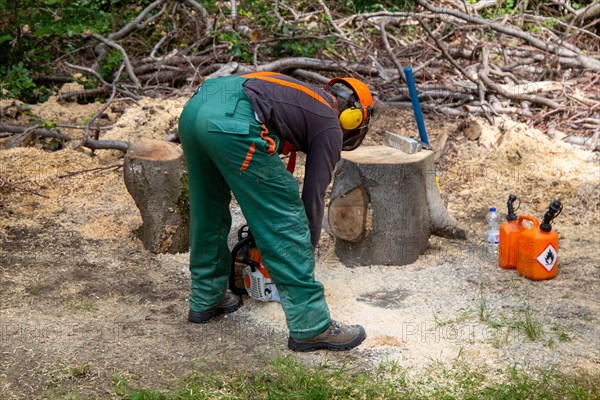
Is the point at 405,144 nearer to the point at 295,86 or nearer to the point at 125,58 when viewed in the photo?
the point at 295,86

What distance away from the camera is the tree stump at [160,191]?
17.9ft

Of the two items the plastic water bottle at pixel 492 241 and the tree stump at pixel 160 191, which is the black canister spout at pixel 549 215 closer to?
the plastic water bottle at pixel 492 241

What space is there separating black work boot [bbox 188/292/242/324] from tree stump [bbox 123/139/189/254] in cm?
101

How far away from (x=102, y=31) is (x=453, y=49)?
4072mm

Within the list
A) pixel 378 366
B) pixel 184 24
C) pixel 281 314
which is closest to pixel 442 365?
pixel 378 366

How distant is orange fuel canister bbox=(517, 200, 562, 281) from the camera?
16.6 ft

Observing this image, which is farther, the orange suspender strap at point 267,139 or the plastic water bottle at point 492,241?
the plastic water bottle at point 492,241

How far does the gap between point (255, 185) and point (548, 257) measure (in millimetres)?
2204

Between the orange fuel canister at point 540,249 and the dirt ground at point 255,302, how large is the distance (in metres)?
0.08

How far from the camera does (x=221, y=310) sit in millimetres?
4660

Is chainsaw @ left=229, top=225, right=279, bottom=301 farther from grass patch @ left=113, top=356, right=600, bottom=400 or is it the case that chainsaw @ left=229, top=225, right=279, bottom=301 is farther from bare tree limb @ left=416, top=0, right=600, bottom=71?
bare tree limb @ left=416, top=0, right=600, bottom=71

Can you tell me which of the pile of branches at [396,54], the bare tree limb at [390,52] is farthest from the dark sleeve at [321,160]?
the bare tree limb at [390,52]

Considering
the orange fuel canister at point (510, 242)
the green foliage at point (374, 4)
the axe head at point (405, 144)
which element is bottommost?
the orange fuel canister at point (510, 242)

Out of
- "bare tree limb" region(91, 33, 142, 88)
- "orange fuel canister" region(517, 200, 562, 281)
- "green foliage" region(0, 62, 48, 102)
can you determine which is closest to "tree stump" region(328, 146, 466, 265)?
"orange fuel canister" region(517, 200, 562, 281)
